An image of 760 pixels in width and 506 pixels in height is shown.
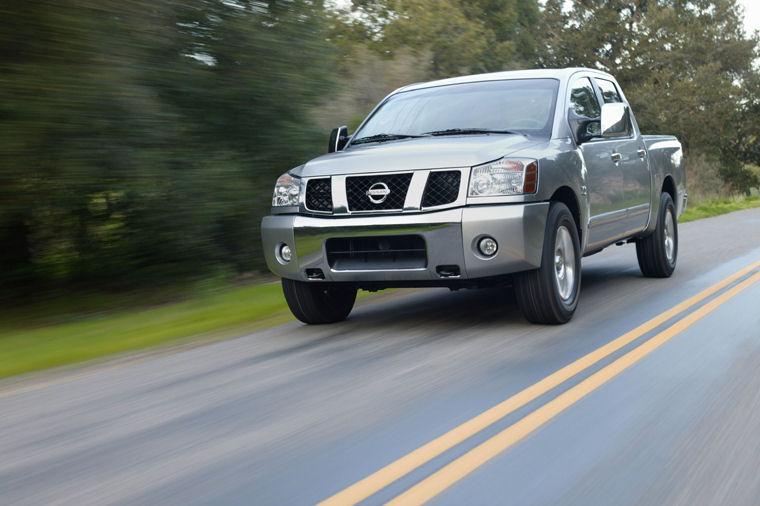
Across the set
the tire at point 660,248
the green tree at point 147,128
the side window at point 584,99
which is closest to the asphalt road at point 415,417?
the side window at point 584,99

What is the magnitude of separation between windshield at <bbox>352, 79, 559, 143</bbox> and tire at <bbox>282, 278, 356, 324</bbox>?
136cm

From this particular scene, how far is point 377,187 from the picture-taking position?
266 inches

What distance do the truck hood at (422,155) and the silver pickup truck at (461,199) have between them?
1cm

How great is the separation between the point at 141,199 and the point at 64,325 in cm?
199

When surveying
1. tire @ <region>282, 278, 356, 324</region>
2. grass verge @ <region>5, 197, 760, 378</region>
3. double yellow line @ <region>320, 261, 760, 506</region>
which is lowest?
grass verge @ <region>5, 197, 760, 378</region>

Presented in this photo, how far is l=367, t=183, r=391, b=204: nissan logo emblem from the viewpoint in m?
6.73

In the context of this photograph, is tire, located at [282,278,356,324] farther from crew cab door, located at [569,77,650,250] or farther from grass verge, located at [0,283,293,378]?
crew cab door, located at [569,77,650,250]

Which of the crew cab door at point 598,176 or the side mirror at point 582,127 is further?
the crew cab door at point 598,176

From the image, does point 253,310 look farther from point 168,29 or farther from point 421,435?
point 421,435

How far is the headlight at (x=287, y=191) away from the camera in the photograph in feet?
23.7

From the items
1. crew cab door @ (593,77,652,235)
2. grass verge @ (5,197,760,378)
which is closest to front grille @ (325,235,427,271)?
grass verge @ (5,197,760,378)

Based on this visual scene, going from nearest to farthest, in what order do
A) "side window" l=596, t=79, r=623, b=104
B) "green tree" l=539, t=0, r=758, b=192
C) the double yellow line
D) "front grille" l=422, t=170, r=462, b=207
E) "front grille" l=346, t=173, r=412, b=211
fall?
the double yellow line < "front grille" l=422, t=170, r=462, b=207 < "front grille" l=346, t=173, r=412, b=211 < "side window" l=596, t=79, r=623, b=104 < "green tree" l=539, t=0, r=758, b=192

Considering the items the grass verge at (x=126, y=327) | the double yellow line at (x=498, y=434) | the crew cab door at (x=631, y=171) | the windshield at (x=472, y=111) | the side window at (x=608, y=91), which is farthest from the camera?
the side window at (x=608, y=91)

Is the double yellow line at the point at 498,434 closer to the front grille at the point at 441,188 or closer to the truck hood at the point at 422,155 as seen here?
the front grille at the point at 441,188
